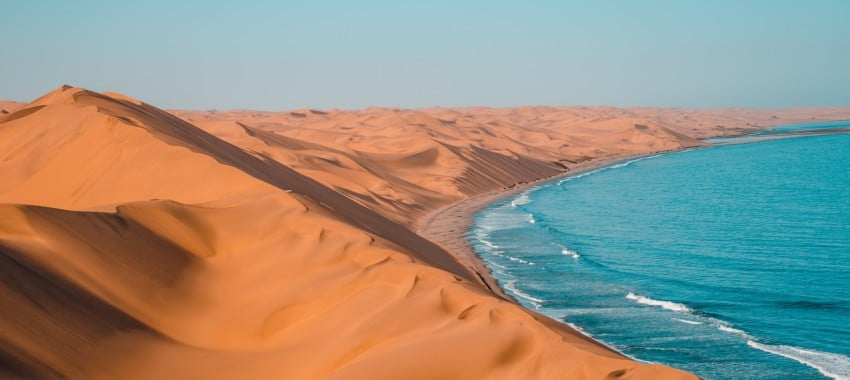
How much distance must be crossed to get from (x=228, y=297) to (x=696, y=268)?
22.0 meters

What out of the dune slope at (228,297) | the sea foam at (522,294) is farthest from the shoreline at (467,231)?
the dune slope at (228,297)

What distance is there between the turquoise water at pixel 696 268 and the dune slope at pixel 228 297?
6113 millimetres

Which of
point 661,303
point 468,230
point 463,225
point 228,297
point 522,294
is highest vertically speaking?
point 228,297

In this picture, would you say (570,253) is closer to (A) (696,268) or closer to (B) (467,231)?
(A) (696,268)

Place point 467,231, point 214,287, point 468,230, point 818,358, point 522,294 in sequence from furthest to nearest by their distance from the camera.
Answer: point 468,230
point 467,231
point 522,294
point 818,358
point 214,287

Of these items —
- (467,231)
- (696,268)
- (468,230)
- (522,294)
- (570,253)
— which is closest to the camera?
(522,294)

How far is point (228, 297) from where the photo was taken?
835 inches

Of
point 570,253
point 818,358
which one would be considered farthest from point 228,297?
point 570,253

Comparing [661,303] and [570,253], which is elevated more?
[661,303]

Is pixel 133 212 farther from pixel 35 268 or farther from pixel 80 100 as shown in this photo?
pixel 80 100

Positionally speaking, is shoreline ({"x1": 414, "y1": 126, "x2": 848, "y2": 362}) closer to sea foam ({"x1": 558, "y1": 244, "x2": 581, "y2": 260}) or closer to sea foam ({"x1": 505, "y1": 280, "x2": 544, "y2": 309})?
sea foam ({"x1": 505, "y1": 280, "x2": 544, "y2": 309})

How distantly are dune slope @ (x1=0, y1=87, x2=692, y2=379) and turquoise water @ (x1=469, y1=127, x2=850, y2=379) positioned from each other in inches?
241

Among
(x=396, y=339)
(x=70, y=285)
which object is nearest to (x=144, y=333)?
(x=70, y=285)

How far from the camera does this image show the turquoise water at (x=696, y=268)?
24328 millimetres
